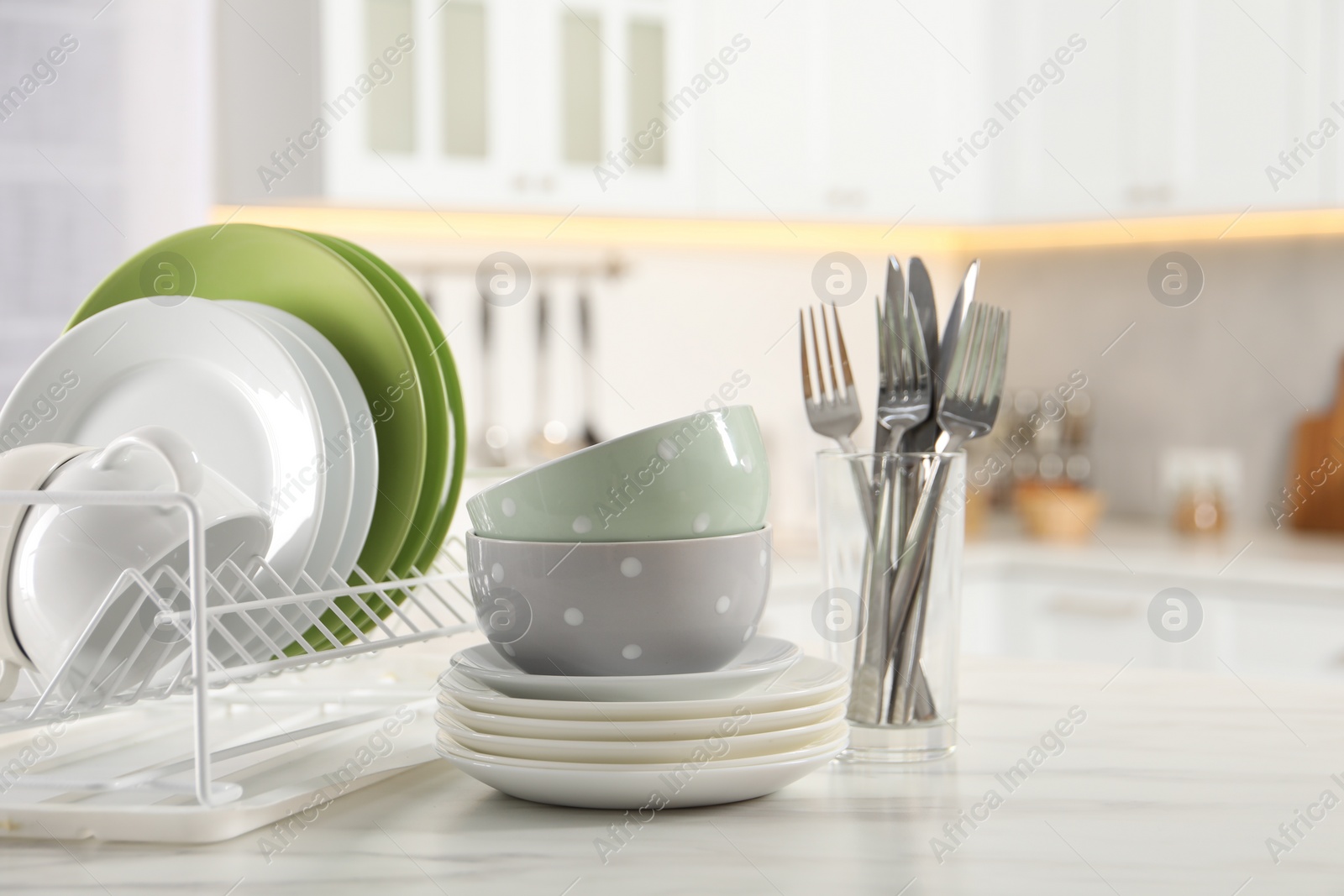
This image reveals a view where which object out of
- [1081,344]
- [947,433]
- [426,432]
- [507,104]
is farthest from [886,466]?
[1081,344]

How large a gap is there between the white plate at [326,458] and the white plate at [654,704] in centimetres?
19

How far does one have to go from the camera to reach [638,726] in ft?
2.00

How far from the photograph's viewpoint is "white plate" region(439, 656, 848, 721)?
2.00 feet

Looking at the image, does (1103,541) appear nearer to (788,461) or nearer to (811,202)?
(788,461)

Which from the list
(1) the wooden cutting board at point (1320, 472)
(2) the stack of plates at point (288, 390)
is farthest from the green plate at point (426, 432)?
(1) the wooden cutting board at point (1320, 472)

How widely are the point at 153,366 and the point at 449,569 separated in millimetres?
521

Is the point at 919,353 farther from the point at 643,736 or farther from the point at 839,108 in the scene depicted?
the point at 839,108

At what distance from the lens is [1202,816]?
2.02 feet

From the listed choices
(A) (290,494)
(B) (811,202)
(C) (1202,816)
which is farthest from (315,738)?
(B) (811,202)

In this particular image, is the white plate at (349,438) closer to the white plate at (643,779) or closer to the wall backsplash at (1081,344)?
the white plate at (643,779)

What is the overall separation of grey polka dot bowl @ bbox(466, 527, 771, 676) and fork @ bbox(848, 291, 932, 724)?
3.3 inches

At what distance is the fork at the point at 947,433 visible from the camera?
2.32ft

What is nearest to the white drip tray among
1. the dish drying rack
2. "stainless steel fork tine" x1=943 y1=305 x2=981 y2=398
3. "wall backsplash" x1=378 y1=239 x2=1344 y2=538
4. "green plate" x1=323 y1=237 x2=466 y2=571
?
the dish drying rack

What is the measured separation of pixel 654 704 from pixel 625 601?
5 centimetres
